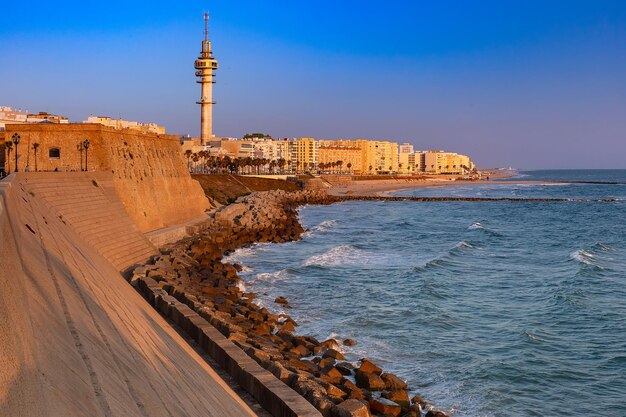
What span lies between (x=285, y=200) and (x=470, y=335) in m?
46.8

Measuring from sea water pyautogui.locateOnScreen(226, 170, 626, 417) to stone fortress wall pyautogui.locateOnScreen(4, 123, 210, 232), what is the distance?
4351 mm

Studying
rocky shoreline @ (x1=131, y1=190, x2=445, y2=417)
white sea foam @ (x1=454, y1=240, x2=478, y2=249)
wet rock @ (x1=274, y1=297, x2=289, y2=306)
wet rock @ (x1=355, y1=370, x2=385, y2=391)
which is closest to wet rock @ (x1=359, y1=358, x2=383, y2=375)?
rocky shoreline @ (x1=131, y1=190, x2=445, y2=417)

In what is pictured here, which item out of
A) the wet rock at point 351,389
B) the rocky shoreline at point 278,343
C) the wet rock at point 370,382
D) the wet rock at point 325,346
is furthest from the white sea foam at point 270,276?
the wet rock at point 351,389

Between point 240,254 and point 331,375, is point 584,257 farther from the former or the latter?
point 331,375

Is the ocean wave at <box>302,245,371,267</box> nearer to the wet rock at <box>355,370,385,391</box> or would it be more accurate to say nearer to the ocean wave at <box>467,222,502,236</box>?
the ocean wave at <box>467,222,502,236</box>

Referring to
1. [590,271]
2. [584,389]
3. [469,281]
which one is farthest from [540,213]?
[584,389]

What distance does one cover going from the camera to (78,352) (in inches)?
204

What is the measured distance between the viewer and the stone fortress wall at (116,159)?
938 inches

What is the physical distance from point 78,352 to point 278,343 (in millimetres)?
7948

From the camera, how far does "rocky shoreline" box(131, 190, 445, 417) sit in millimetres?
9430

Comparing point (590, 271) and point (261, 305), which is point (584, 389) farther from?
point (590, 271)

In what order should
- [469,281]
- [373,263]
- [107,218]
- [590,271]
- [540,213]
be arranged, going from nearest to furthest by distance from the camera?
[107,218] < [469,281] < [590,271] < [373,263] < [540,213]

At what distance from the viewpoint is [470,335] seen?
1502 centimetres

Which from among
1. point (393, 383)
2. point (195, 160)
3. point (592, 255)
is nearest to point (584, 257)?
point (592, 255)
